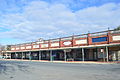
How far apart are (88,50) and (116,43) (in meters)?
7.67

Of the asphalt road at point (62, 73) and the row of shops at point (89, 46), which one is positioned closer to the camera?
the asphalt road at point (62, 73)

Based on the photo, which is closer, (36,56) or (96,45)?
(96,45)

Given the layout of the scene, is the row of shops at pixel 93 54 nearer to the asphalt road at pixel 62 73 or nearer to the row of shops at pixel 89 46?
the row of shops at pixel 89 46

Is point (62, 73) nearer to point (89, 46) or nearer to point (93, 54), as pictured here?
point (89, 46)

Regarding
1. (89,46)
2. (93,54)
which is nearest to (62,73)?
(89,46)

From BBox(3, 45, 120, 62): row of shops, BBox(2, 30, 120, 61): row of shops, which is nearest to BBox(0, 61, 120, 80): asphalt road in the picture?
BBox(2, 30, 120, 61): row of shops

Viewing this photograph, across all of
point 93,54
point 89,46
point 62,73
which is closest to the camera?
point 62,73

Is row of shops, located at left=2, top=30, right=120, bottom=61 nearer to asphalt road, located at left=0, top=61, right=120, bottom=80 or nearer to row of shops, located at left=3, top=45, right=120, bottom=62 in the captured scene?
row of shops, located at left=3, top=45, right=120, bottom=62

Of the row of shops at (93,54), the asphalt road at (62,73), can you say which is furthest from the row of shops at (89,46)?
the asphalt road at (62,73)

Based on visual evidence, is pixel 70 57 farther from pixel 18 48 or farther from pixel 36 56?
pixel 18 48

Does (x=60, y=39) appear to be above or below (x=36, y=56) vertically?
above

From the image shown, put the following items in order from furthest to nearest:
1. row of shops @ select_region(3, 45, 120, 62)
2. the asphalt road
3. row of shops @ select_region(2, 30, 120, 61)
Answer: row of shops @ select_region(3, 45, 120, 62), row of shops @ select_region(2, 30, 120, 61), the asphalt road

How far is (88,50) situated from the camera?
31.4 metres

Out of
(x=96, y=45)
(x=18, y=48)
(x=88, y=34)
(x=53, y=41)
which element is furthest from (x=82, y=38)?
(x=18, y=48)
